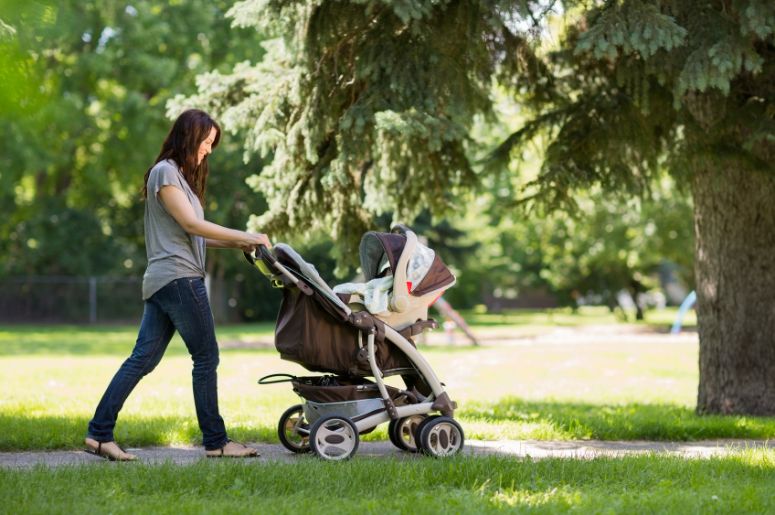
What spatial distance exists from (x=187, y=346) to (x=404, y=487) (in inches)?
64.4

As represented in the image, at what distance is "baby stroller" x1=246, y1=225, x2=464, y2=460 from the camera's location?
5.49 m

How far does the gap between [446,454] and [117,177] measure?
87.6 feet

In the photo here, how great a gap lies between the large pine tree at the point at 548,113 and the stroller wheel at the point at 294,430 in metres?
2.02

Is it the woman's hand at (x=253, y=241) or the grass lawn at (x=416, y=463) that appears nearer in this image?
the grass lawn at (x=416, y=463)

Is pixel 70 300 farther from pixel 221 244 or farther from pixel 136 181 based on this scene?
pixel 221 244

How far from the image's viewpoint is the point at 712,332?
823cm

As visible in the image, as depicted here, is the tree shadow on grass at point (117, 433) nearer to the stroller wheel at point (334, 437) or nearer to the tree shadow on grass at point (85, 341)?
the stroller wheel at point (334, 437)

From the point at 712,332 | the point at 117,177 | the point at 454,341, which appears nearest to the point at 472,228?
the point at 117,177

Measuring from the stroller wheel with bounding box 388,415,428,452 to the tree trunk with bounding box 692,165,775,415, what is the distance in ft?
11.4

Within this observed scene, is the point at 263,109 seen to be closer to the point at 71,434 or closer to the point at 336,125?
the point at 336,125

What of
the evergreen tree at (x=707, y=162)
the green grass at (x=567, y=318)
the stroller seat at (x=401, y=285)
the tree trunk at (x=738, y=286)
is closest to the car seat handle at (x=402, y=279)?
the stroller seat at (x=401, y=285)

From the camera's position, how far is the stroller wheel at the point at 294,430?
602 centimetres

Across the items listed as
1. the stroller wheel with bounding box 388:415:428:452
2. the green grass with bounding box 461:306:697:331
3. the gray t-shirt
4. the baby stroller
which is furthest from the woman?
the green grass with bounding box 461:306:697:331

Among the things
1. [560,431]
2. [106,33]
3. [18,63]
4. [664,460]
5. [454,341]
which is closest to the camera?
[18,63]
